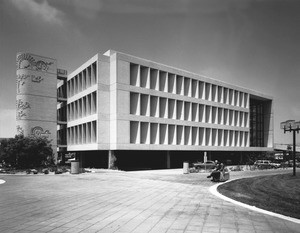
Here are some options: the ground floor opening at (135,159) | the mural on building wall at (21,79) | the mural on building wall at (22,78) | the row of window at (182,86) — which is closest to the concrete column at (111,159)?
the ground floor opening at (135,159)

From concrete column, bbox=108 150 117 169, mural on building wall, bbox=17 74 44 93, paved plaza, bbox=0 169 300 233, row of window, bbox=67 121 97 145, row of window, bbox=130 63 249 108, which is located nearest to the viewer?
paved plaza, bbox=0 169 300 233

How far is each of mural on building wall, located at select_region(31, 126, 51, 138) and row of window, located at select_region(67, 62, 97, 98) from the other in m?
8.07

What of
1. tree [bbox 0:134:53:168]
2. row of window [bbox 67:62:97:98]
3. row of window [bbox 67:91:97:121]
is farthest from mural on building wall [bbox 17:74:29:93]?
tree [bbox 0:134:53:168]

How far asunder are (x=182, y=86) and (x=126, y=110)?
13.2 m

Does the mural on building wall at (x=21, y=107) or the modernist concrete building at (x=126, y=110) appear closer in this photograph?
the modernist concrete building at (x=126, y=110)

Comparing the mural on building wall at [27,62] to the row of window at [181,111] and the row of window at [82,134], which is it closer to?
the row of window at [82,134]

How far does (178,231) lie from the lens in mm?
7691

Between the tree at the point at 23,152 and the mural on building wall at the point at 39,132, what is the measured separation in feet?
29.6

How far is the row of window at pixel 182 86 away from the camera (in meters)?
44.3

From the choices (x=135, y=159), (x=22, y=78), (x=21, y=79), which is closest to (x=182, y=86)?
(x=135, y=159)

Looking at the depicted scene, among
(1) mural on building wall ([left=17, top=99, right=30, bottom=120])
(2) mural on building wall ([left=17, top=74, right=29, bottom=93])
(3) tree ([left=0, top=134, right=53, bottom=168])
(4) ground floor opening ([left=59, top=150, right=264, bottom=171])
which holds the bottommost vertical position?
(4) ground floor opening ([left=59, top=150, right=264, bottom=171])

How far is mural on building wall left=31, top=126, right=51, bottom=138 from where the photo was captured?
4702 centimetres

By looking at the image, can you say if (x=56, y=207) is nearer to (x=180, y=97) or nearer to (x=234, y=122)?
(x=180, y=97)

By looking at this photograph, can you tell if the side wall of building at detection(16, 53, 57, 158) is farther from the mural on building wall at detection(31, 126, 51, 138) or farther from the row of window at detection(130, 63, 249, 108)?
the row of window at detection(130, 63, 249, 108)
